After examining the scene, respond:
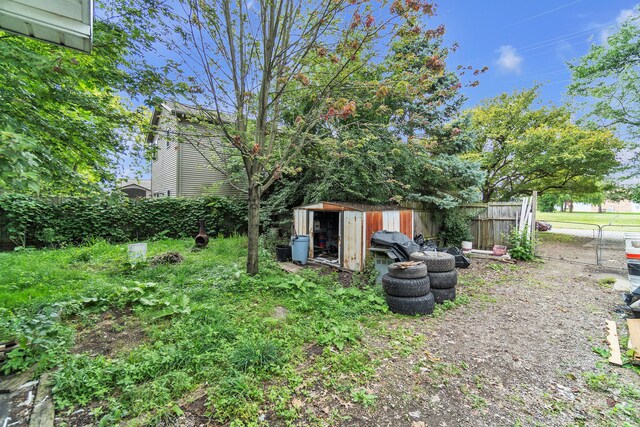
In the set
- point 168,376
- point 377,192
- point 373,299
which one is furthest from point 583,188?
point 168,376

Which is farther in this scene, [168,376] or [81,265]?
[81,265]

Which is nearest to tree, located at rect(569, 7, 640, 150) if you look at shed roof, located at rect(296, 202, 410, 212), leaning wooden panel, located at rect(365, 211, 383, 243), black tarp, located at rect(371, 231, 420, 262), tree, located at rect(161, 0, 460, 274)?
shed roof, located at rect(296, 202, 410, 212)

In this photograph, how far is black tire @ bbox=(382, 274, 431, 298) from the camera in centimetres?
424

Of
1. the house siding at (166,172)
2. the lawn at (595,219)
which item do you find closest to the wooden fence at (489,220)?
the house siding at (166,172)

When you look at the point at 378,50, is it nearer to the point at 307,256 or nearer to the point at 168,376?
the point at 307,256

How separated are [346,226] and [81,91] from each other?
5.54 meters

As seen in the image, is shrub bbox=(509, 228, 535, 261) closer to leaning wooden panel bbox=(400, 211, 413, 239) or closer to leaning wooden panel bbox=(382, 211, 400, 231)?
leaning wooden panel bbox=(400, 211, 413, 239)

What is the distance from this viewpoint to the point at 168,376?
2529 millimetres

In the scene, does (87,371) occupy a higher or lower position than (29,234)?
lower

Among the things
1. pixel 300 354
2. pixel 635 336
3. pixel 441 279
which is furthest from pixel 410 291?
pixel 635 336

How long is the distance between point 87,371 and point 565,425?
13.7ft

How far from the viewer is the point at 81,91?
414 cm

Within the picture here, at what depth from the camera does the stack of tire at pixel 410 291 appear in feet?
13.9

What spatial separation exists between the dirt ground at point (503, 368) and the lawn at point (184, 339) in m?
0.41
